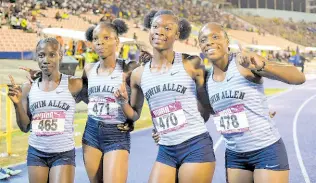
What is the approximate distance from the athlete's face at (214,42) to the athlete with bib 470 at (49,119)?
1312 mm

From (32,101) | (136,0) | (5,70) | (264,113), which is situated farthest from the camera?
(136,0)

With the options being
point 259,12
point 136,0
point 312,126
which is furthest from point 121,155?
point 259,12

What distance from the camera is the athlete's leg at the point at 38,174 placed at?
4082mm

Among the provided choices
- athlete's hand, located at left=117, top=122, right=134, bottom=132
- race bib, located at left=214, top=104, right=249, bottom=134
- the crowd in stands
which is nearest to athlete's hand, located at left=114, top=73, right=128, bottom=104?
athlete's hand, located at left=117, top=122, right=134, bottom=132

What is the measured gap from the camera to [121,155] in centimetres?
433

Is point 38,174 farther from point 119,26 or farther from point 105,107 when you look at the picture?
point 119,26

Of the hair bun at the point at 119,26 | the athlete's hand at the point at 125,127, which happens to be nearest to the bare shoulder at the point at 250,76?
the athlete's hand at the point at 125,127

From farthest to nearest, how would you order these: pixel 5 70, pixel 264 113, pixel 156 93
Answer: pixel 5 70 → pixel 156 93 → pixel 264 113

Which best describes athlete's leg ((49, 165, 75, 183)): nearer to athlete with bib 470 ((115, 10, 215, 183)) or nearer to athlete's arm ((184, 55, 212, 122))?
athlete with bib 470 ((115, 10, 215, 183))

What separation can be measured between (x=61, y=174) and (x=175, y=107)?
43.6 inches

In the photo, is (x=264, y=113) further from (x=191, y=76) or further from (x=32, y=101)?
(x=32, y=101)

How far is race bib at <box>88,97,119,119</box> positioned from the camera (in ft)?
14.3

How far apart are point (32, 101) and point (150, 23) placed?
1.21 metres

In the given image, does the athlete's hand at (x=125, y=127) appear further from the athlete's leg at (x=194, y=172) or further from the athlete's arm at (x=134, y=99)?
the athlete's leg at (x=194, y=172)
